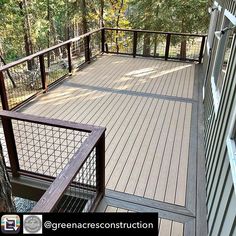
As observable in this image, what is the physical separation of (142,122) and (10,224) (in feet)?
10.0

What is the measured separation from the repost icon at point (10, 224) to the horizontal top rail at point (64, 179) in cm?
10

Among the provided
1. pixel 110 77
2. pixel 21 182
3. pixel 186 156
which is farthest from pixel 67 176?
pixel 110 77

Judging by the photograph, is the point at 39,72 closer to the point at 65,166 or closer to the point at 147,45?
the point at 65,166

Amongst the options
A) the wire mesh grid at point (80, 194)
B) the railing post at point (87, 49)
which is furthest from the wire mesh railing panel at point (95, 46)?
the wire mesh grid at point (80, 194)

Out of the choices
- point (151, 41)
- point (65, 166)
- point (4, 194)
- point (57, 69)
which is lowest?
point (57, 69)

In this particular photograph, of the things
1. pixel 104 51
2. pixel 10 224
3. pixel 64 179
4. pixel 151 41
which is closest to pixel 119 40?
pixel 151 41

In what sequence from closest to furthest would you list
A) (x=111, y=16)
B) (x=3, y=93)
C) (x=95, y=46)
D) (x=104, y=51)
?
(x=3, y=93) < (x=104, y=51) < (x=95, y=46) < (x=111, y=16)

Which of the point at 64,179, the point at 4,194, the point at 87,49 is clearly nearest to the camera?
the point at 4,194

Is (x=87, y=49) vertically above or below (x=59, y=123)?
below

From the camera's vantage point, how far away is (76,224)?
1503 mm

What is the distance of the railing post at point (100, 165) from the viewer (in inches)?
93.0

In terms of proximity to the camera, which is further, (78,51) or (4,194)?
(78,51)

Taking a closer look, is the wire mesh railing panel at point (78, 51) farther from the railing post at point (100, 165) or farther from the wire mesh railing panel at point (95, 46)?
the railing post at point (100, 165)

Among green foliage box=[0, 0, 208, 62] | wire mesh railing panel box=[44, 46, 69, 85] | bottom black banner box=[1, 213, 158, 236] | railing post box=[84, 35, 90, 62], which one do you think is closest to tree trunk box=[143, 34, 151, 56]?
green foliage box=[0, 0, 208, 62]
